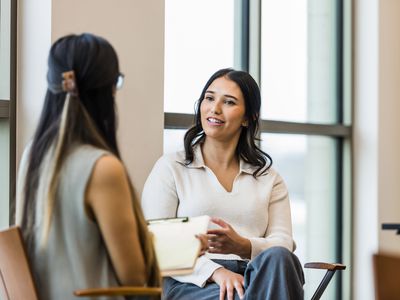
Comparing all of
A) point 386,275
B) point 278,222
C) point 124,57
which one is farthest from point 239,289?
point 124,57

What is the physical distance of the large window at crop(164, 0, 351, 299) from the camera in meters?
4.21

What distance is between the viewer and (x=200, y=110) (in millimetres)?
3510

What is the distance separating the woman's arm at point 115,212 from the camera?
2113 mm

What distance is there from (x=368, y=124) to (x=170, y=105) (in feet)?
5.09

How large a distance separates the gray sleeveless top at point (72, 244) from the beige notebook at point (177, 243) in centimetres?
19

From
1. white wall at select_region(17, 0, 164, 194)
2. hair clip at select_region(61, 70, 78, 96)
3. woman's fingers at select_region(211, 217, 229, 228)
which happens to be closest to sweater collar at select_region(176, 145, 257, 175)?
white wall at select_region(17, 0, 164, 194)

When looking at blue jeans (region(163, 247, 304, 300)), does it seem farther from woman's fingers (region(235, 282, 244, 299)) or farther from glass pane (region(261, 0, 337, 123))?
glass pane (region(261, 0, 337, 123))

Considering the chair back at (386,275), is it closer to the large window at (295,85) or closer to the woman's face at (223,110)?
the woman's face at (223,110)

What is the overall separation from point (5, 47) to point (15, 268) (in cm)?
136

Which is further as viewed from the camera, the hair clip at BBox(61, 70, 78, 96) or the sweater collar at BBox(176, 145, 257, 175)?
the sweater collar at BBox(176, 145, 257, 175)

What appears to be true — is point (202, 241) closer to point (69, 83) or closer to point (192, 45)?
point (69, 83)

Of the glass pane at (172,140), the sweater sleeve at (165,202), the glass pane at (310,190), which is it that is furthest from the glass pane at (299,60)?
the sweater sleeve at (165,202)

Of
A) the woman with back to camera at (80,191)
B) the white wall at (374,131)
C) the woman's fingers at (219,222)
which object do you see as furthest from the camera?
the white wall at (374,131)

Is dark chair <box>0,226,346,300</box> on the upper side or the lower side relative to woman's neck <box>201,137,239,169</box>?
lower
